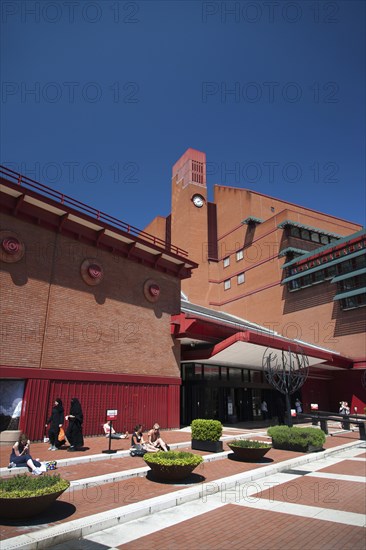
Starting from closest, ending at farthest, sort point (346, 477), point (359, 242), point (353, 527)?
point (353, 527) → point (346, 477) → point (359, 242)

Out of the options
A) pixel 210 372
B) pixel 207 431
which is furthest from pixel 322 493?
pixel 210 372

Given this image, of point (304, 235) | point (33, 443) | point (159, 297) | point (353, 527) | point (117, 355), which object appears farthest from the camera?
point (304, 235)

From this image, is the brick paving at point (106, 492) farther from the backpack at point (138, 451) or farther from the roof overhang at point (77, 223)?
the roof overhang at point (77, 223)

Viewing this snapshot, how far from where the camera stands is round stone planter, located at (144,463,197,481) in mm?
9188

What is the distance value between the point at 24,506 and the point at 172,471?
12.8 feet

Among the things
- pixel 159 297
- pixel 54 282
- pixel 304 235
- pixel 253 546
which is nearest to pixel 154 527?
pixel 253 546

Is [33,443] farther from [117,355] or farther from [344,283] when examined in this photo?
[344,283]

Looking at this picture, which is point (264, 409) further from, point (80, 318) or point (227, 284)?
point (227, 284)

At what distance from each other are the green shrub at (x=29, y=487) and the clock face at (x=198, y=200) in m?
48.9

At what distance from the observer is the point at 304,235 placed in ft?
141

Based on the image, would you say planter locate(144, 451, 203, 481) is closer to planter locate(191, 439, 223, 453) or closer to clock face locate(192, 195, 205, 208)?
planter locate(191, 439, 223, 453)

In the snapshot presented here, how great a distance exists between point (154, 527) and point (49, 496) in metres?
1.90

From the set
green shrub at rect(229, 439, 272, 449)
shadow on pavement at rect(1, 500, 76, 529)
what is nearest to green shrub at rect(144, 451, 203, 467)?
shadow on pavement at rect(1, 500, 76, 529)

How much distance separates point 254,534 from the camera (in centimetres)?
609
